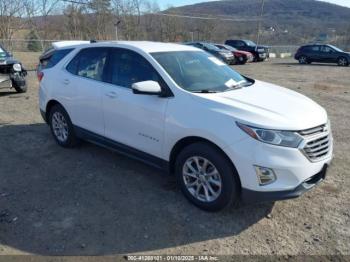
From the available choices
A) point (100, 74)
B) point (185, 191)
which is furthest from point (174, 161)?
point (100, 74)

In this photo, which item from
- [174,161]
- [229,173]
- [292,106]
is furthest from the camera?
[174,161]

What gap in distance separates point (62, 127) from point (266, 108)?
350 centimetres

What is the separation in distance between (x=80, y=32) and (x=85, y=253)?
136 feet

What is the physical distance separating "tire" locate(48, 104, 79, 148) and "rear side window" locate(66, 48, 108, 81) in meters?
0.71

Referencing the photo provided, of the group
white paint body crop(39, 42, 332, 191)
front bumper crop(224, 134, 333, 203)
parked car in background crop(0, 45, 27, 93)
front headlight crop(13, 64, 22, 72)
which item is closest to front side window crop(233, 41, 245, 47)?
parked car in background crop(0, 45, 27, 93)

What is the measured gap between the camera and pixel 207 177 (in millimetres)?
3742

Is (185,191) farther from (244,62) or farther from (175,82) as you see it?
(244,62)

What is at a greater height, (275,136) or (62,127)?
(275,136)

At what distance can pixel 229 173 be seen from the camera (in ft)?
11.4

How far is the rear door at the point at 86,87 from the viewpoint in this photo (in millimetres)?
4855

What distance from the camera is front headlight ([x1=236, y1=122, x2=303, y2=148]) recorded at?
328 centimetres

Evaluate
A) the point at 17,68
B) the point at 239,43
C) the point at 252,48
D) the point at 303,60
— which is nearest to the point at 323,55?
the point at 303,60

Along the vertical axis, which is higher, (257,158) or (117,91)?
(117,91)

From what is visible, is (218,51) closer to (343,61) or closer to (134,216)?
(343,61)
